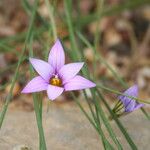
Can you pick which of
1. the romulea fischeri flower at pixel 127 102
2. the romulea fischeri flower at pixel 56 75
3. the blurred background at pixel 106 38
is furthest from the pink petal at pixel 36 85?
the blurred background at pixel 106 38

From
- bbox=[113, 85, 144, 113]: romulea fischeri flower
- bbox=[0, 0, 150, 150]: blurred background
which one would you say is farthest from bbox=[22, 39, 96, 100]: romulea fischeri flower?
bbox=[0, 0, 150, 150]: blurred background

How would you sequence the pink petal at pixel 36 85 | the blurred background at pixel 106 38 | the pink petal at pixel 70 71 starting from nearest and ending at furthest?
the pink petal at pixel 36 85 → the pink petal at pixel 70 71 → the blurred background at pixel 106 38

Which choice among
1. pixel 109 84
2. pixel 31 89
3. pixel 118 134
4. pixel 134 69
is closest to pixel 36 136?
pixel 118 134

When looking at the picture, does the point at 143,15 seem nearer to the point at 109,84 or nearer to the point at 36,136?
the point at 109,84

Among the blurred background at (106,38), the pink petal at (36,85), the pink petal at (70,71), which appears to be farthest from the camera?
the blurred background at (106,38)

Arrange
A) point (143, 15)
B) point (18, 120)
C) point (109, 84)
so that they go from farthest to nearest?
point (143, 15) → point (109, 84) → point (18, 120)

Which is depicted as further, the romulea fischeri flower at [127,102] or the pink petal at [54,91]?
the romulea fischeri flower at [127,102]

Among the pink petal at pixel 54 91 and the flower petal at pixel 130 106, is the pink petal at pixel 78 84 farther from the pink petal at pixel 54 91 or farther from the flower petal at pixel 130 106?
the flower petal at pixel 130 106

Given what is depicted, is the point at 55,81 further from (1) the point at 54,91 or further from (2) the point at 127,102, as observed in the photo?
(2) the point at 127,102

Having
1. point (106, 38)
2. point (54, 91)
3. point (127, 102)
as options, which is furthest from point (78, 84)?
point (106, 38)
